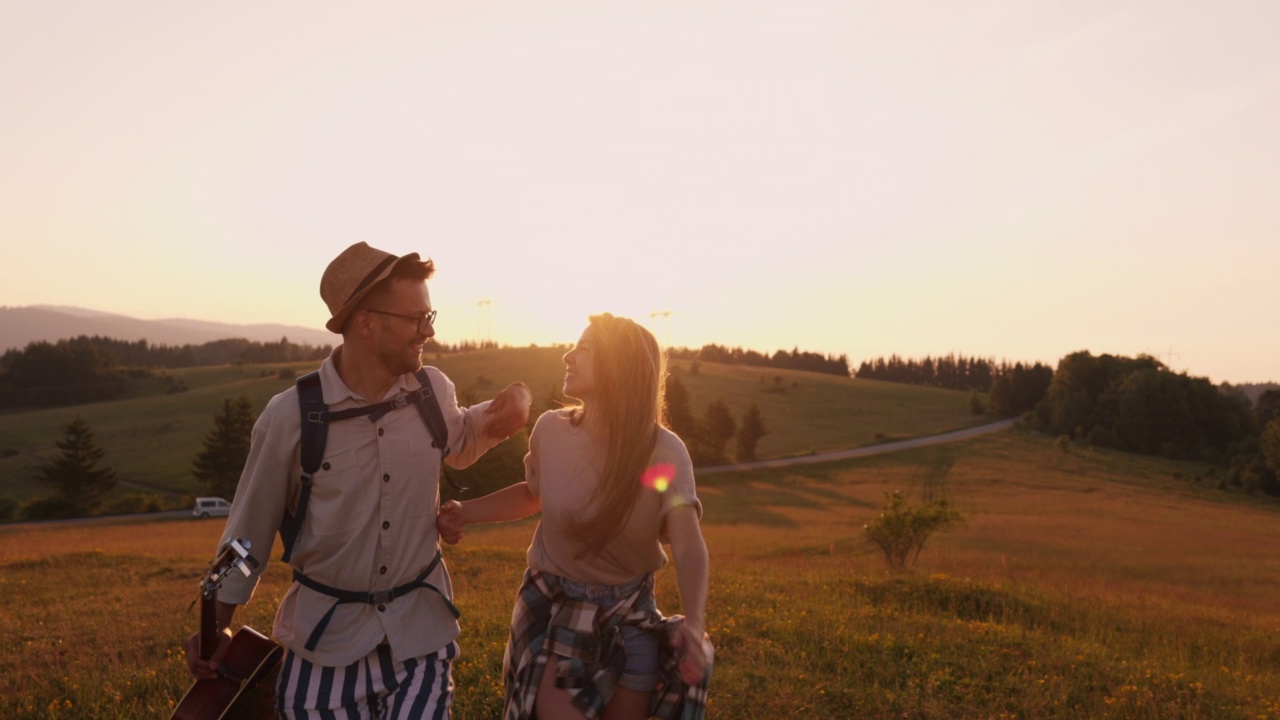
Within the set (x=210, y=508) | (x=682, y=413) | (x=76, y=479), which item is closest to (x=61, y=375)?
(x=76, y=479)

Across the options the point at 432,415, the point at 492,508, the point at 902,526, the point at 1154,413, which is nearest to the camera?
the point at 432,415

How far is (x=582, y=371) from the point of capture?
423 cm

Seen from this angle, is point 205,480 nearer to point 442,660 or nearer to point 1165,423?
point 442,660

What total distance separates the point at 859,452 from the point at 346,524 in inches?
3565

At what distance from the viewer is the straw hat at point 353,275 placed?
4.16 meters

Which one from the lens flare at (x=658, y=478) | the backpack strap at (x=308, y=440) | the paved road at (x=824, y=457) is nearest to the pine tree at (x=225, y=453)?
the paved road at (x=824, y=457)

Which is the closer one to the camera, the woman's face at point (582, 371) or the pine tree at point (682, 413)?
the woman's face at point (582, 371)

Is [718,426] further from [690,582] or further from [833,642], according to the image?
[690,582]

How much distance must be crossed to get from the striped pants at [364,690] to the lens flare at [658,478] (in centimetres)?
128

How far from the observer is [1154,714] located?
7.88 metres

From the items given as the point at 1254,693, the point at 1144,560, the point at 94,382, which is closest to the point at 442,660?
the point at 1254,693

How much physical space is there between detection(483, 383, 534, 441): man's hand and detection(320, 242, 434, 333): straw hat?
0.78 metres

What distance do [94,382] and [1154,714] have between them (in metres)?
137

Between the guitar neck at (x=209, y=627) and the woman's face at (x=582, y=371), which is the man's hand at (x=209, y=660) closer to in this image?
the guitar neck at (x=209, y=627)
